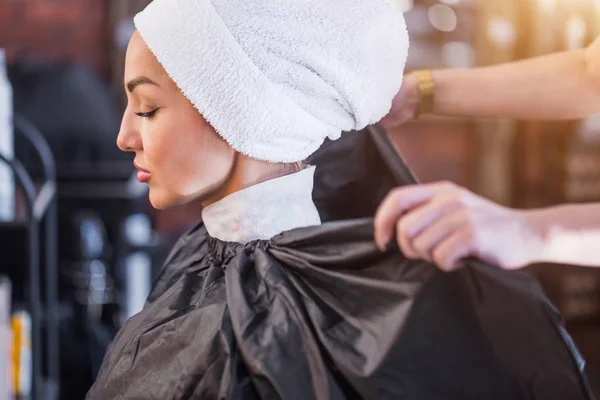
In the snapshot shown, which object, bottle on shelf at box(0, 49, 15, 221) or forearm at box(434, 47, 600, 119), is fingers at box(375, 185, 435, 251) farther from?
bottle on shelf at box(0, 49, 15, 221)

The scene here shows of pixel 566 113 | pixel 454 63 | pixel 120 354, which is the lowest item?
pixel 120 354

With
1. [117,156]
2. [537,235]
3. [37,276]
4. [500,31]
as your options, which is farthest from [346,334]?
[500,31]

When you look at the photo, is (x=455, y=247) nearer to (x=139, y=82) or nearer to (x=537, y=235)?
(x=537, y=235)

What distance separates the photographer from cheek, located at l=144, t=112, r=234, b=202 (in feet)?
2.94

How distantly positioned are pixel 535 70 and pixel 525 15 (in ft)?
10.1

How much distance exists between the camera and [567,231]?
2.33 ft

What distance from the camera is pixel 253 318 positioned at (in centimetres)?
83

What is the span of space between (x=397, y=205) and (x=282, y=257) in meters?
0.23

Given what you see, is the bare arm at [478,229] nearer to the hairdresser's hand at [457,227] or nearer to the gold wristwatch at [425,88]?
the hairdresser's hand at [457,227]

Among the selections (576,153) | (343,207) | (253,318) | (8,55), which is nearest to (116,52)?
(8,55)

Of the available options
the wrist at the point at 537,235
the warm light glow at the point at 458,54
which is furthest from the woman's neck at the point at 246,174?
the warm light glow at the point at 458,54

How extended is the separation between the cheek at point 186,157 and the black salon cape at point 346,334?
102 millimetres

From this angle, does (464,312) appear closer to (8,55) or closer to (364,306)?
(364,306)

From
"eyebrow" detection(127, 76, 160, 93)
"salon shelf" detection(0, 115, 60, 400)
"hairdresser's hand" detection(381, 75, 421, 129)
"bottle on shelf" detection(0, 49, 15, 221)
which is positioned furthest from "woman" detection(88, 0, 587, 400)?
"bottle on shelf" detection(0, 49, 15, 221)
